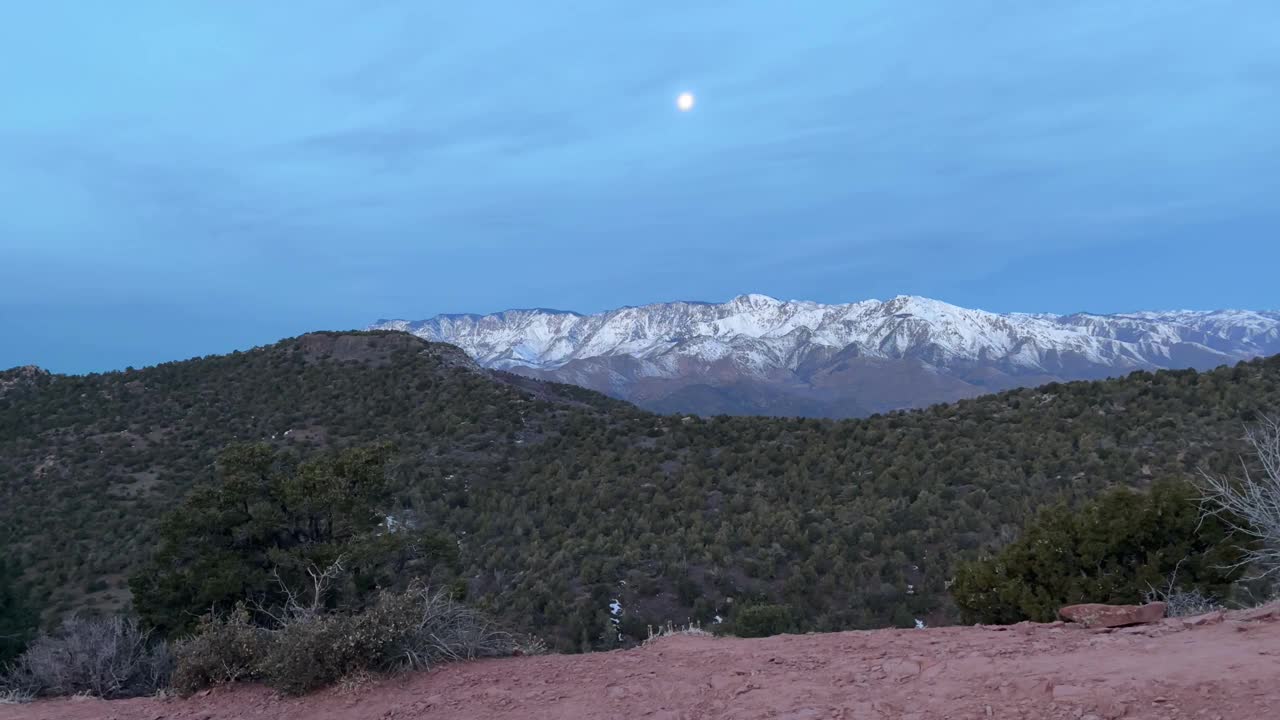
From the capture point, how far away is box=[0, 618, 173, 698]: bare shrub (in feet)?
34.5

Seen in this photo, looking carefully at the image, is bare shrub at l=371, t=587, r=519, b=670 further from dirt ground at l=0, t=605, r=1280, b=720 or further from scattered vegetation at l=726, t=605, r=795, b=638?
scattered vegetation at l=726, t=605, r=795, b=638

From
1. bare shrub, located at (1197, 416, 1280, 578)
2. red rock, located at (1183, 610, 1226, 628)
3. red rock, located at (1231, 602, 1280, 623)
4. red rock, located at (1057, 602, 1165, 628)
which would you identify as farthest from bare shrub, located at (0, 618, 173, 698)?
bare shrub, located at (1197, 416, 1280, 578)

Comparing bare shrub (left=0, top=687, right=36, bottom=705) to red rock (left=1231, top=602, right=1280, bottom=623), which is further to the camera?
bare shrub (left=0, top=687, right=36, bottom=705)

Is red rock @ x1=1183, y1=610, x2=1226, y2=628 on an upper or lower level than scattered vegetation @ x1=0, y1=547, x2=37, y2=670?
upper

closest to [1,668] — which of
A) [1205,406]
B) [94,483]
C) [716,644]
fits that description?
[716,644]

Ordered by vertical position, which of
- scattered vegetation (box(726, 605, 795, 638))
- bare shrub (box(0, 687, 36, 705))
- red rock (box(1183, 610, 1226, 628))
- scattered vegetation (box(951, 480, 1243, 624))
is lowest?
scattered vegetation (box(726, 605, 795, 638))

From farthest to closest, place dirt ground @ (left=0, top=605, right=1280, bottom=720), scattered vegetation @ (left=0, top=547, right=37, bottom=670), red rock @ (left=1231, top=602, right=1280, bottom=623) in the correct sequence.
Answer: scattered vegetation @ (left=0, top=547, right=37, bottom=670) → red rock @ (left=1231, top=602, right=1280, bottom=623) → dirt ground @ (left=0, top=605, right=1280, bottom=720)

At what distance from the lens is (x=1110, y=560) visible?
11312 mm

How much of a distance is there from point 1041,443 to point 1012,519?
5.54 metres

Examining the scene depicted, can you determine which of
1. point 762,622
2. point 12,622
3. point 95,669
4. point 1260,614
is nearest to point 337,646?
point 95,669

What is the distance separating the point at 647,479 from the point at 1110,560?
611 inches

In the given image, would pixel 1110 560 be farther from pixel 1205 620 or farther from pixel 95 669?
pixel 95 669

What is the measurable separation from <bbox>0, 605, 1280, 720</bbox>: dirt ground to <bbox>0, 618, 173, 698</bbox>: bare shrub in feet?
3.39

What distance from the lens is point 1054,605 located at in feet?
35.6
